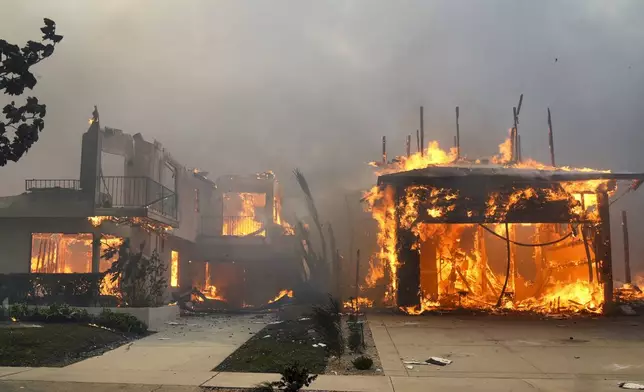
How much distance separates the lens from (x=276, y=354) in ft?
29.6

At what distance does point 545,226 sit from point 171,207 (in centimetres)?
1453

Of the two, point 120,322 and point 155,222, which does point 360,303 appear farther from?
point 120,322

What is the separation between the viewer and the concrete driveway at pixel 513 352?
7.00 m

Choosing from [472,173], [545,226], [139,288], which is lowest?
[139,288]

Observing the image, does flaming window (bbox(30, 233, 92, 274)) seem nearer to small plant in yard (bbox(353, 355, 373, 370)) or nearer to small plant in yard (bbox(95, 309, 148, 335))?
small plant in yard (bbox(95, 309, 148, 335))

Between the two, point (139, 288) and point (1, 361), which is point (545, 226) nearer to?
point (139, 288)

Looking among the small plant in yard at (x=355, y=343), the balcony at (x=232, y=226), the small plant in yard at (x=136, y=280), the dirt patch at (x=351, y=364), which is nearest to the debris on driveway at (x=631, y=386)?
the dirt patch at (x=351, y=364)

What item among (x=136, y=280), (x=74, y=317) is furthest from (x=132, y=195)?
(x=74, y=317)

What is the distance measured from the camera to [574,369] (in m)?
7.74

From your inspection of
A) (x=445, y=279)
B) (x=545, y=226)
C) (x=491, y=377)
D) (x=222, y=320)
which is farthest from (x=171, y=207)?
(x=491, y=377)

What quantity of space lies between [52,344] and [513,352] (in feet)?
27.1

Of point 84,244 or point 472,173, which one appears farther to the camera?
point 84,244

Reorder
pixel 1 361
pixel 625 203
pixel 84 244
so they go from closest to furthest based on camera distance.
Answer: pixel 1 361, pixel 84 244, pixel 625 203

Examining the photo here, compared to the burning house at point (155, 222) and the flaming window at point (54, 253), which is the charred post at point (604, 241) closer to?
the burning house at point (155, 222)
